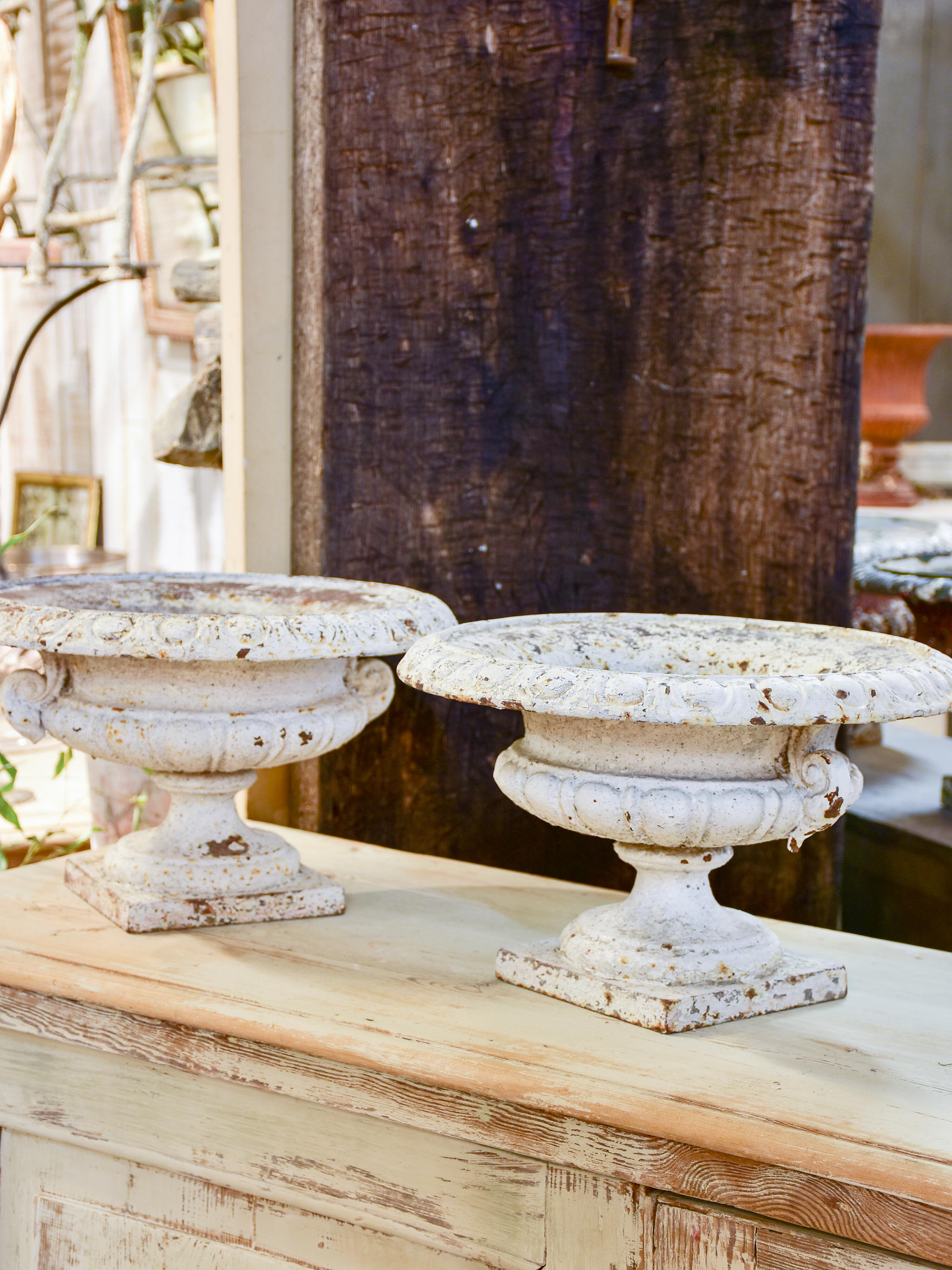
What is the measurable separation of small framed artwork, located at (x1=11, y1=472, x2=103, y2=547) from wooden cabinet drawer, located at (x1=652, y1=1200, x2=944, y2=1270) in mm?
3359

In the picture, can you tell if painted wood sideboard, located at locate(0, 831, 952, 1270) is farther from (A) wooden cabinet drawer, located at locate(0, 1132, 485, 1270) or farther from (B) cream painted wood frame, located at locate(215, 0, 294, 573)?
(B) cream painted wood frame, located at locate(215, 0, 294, 573)

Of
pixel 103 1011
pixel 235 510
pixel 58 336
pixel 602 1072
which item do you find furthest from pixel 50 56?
pixel 602 1072

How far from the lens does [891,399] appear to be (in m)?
4.04

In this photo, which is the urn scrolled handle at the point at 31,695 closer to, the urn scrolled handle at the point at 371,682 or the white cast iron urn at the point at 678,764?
the urn scrolled handle at the point at 371,682

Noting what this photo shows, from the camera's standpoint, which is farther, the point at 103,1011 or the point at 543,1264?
the point at 103,1011

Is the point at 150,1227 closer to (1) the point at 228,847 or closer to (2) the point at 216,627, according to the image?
(1) the point at 228,847

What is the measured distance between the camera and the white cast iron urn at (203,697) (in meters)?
1.47

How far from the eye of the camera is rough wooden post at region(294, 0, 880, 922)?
1.94 m

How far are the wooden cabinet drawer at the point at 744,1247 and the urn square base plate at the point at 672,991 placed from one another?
209mm

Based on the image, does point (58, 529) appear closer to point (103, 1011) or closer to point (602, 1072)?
point (103, 1011)

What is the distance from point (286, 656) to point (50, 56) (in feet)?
11.3

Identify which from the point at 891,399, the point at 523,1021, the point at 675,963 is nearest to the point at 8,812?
the point at 523,1021

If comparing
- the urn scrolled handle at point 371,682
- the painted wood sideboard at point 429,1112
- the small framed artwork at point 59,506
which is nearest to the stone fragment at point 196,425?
the urn scrolled handle at point 371,682

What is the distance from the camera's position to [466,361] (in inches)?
78.9
